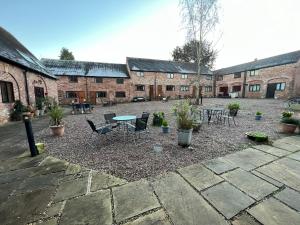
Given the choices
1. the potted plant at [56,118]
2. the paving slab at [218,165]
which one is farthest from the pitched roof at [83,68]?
the paving slab at [218,165]

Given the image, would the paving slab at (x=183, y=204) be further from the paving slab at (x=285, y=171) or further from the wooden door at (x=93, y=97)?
the wooden door at (x=93, y=97)

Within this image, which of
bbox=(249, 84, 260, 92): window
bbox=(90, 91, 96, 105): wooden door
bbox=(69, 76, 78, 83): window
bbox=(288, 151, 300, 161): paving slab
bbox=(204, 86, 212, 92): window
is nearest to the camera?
bbox=(288, 151, 300, 161): paving slab

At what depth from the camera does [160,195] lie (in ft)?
7.17

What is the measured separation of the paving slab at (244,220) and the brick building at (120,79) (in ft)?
64.0

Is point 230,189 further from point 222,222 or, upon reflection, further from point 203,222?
point 203,222

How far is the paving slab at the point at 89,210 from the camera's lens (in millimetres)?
1763

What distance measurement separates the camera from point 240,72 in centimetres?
2494

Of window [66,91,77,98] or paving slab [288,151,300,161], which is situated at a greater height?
window [66,91,77,98]

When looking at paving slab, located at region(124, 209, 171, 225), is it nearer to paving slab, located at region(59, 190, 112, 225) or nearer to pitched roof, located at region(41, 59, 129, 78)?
paving slab, located at region(59, 190, 112, 225)

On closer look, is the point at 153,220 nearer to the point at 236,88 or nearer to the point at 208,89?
the point at 236,88

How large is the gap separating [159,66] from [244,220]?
2530cm

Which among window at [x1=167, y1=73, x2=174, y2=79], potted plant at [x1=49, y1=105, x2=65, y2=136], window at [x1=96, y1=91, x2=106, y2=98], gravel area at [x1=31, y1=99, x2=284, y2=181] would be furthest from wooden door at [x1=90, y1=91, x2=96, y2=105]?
potted plant at [x1=49, y1=105, x2=65, y2=136]

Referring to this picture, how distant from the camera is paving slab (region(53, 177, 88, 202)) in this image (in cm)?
223

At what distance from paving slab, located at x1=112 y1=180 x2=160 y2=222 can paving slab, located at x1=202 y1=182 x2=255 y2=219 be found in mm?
816
